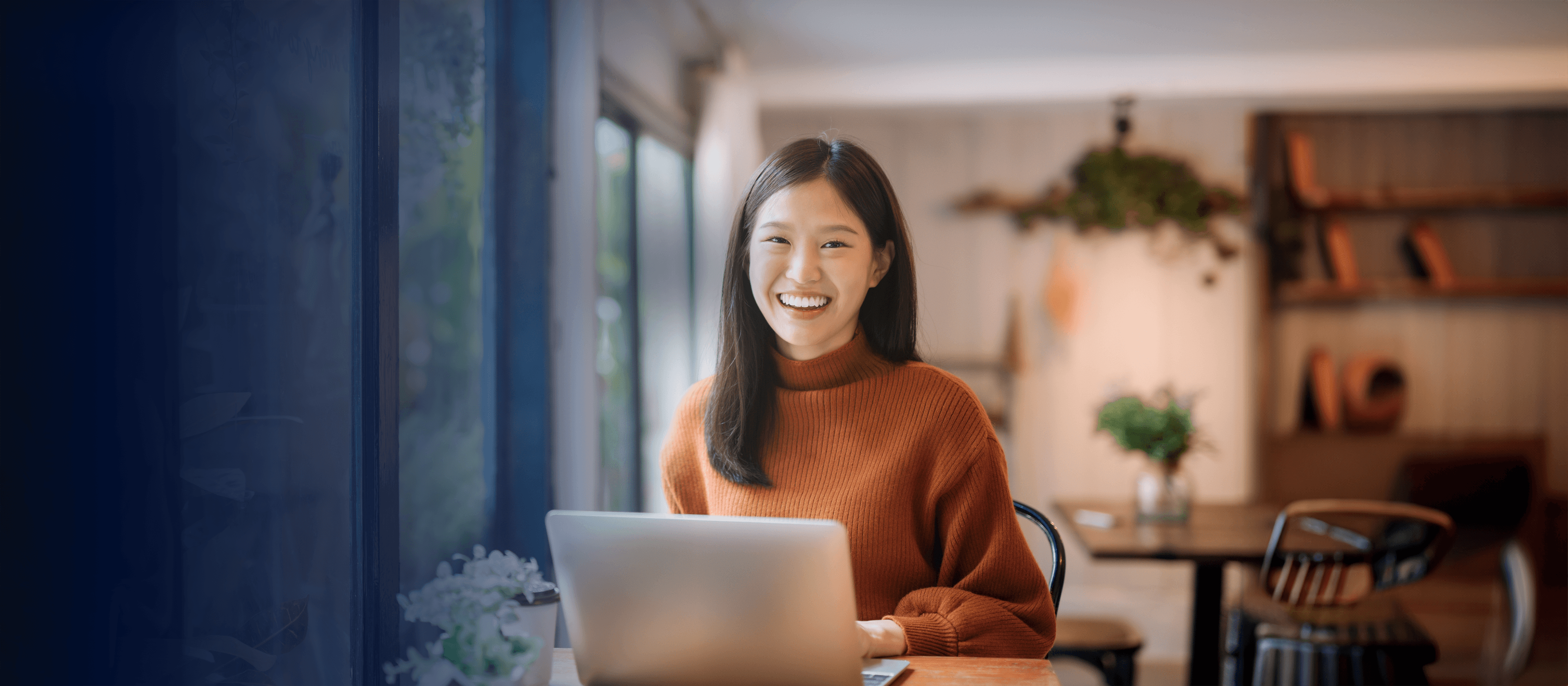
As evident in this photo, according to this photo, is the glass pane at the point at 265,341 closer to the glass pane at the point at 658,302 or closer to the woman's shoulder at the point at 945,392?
the woman's shoulder at the point at 945,392

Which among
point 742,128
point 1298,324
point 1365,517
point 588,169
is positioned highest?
point 742,128

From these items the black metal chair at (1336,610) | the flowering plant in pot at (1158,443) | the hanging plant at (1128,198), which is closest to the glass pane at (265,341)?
the black metal chair at (1336,610)

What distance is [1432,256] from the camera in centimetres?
387

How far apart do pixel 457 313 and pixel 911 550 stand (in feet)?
3.06

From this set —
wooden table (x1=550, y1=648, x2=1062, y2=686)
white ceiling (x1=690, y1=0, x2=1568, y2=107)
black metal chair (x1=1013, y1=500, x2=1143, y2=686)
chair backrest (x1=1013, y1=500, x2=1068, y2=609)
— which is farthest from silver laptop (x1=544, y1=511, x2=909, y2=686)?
white ceiling (x1=690, y1=0, x2=1568, y2=107)

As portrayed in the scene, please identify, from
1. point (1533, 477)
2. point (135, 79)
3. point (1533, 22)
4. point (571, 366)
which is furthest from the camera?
point (1533, 477)

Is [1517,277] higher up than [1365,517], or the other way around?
[1517,277]

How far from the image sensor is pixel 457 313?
1.62 m

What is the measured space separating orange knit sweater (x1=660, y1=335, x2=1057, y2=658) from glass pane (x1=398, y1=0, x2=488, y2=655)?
54cm

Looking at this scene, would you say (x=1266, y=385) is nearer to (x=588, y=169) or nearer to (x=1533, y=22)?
(x=1533, y=22)

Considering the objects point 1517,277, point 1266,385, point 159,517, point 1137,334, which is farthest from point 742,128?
point 1517,277

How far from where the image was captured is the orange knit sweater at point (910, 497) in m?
1.05

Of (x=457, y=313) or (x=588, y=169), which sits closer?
(x=457, y=313)

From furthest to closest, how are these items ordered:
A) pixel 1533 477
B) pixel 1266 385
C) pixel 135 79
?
pixel 1266 385 < pixel 1533 477 < pixel 135 79
